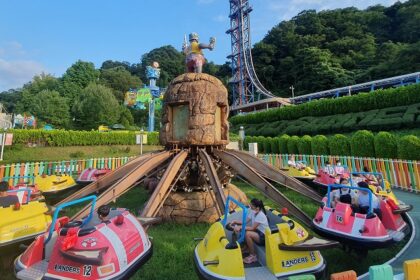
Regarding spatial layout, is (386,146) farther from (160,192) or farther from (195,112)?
(160,192)

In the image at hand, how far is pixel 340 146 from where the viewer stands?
16625mm

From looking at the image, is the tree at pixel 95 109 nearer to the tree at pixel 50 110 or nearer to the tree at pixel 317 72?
the tree at pixel 50 110

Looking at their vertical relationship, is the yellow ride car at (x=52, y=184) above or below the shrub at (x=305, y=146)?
below

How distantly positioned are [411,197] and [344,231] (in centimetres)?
690

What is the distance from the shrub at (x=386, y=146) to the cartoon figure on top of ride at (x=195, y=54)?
406 inches

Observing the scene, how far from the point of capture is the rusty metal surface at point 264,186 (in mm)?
5688

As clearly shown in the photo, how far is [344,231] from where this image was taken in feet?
15.2

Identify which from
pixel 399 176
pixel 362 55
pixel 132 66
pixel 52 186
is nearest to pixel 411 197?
pixel 399 176

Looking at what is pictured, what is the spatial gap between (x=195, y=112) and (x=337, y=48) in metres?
57.6

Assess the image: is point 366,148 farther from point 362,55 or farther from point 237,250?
point 362,55

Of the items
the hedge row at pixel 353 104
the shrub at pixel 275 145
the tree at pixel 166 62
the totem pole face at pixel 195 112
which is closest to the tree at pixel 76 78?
the tree at pixel 166 62

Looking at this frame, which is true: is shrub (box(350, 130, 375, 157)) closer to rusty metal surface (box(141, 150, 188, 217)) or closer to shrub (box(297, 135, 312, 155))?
shrub (box(297, 135, 312, 155))

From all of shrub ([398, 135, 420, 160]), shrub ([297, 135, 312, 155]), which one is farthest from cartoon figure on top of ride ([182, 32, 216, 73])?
shrub ([297, 135, 312, 155])

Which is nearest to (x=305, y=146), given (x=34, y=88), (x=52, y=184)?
(x=52, y=184)
